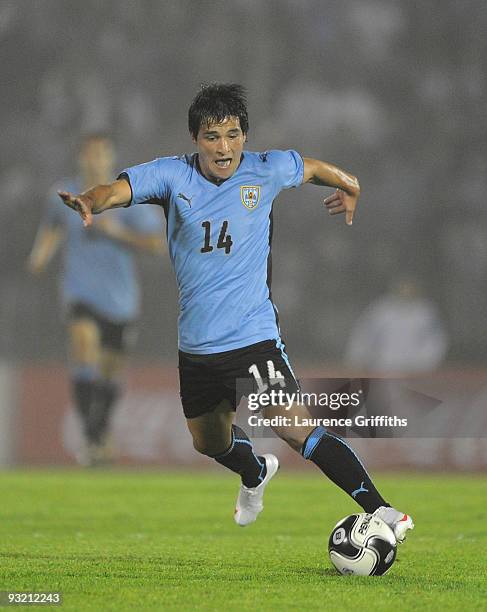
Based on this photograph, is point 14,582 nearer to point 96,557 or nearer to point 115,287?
point 96,557

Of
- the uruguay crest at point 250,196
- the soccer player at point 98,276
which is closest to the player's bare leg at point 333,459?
the uruguay crest at point 250,196

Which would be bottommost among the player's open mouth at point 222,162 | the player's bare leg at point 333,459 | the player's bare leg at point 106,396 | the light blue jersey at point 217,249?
the player's bare leg at point 106,396

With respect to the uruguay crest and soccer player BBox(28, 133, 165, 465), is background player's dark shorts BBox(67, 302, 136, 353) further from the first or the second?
the uruguay crest

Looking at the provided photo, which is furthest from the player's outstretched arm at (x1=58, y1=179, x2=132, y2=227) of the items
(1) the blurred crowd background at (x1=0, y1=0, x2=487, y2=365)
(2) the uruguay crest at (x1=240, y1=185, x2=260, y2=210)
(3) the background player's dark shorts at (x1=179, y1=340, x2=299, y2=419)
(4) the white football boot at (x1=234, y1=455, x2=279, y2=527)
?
(1) the blurred crowd background at (x1=0, y1=0, x2=487, y2=365)

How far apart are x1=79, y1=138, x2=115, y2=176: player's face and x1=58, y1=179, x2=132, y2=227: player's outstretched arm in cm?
942

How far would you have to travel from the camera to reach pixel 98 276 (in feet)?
46.0

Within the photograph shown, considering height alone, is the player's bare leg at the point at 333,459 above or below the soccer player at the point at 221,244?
below

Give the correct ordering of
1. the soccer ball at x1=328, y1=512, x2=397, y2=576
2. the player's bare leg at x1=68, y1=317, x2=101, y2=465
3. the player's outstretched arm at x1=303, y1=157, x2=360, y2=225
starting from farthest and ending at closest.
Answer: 1. the player's bare leg at x1=68, y1=317, x2=101, y2=465
2. the player's outstretched arm at x1=303, y1=157, x2=360, y2=225
3. the soccer ball at x1=328, y1=512, x2=397, y2=576

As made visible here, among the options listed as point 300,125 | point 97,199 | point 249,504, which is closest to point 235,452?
point 249,504

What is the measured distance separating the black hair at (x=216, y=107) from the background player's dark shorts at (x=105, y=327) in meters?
8.71

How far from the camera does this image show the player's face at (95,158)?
1447 centimetres

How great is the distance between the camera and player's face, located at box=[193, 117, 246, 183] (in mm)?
5250

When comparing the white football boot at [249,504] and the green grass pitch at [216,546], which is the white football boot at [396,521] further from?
the white football boot at [249,504]

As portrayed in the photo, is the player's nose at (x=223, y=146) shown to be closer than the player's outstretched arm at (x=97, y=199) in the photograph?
No
